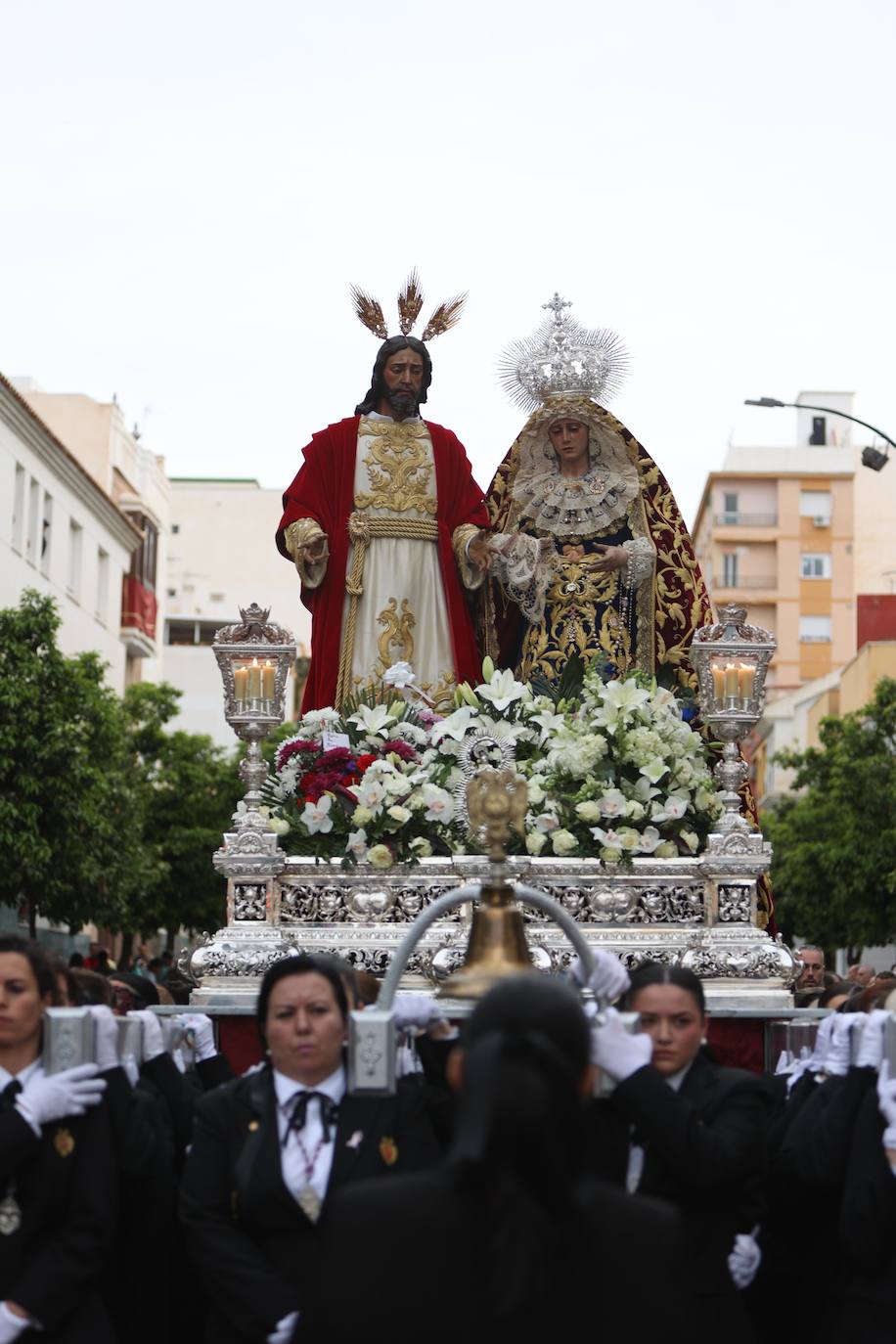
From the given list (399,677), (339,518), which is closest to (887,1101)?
(399,677)

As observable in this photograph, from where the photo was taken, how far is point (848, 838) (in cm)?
3291

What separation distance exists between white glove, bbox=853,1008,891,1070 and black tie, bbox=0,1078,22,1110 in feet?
6.53

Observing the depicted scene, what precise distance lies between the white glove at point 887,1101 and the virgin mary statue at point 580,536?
5.66 metres

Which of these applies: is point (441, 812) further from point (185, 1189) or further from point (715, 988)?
point (185, 1189)

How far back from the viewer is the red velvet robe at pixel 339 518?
10.7 meters

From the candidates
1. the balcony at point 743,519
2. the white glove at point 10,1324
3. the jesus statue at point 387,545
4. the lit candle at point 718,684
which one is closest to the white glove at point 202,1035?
the white glove at point 10,1324

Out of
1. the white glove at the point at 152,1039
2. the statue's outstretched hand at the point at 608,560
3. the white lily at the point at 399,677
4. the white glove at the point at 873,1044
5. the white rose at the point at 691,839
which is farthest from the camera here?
the statue's outstretched hand at the point at 608,560

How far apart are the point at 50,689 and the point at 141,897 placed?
7.37 m

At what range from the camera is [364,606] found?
1063 centimetres

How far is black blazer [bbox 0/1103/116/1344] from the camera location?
16.0 ft

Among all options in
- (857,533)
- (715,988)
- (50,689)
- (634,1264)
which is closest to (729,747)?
(715,988)

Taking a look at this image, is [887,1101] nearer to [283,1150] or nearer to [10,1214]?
[283,1150]

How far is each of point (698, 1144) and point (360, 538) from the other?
19.8ft

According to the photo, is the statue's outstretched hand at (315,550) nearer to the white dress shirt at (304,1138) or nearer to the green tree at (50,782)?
the white dress shirt at (304,1138)
